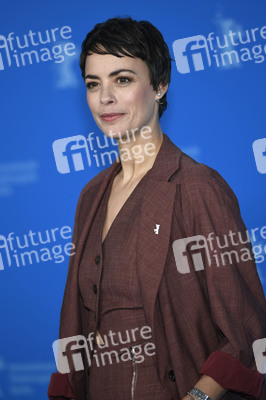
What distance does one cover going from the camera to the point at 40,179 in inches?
93.7

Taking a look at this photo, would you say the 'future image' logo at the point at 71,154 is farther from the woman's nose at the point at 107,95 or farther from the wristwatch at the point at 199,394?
the wristwatch at the point at 199,394

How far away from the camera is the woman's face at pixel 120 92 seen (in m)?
1.42

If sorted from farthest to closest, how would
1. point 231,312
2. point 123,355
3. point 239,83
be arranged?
1. point 239,83
2. point 123,355
3. point 231,312

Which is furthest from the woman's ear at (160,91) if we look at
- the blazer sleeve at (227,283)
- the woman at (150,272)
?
the blazer sleeve at (227,283)

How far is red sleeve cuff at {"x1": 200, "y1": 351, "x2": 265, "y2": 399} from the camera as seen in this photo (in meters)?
1.15

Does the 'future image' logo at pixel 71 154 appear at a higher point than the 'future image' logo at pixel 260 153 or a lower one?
higher

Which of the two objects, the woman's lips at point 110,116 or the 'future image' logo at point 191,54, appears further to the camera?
the 'future image' logo at point 191,54

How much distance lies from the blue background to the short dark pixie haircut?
769 mm

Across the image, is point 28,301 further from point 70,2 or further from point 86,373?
point 70,2

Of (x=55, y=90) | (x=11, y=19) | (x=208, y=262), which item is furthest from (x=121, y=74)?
(x=11, y=19)

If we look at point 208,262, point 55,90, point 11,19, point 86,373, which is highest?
point 11,19

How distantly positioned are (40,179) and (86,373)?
3.57ft

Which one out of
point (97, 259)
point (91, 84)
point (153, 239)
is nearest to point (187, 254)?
point (153, 239)

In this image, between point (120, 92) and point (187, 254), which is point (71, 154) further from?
point (187, 254)
